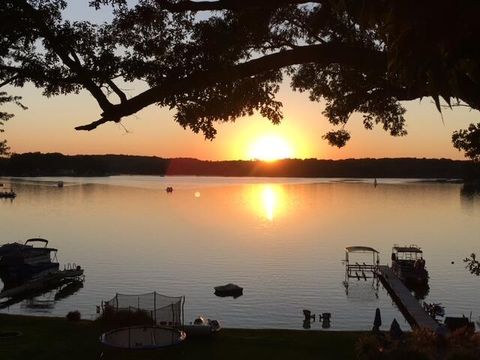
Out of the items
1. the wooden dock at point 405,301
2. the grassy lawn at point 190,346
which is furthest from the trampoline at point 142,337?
the wooden dock at point 405,301

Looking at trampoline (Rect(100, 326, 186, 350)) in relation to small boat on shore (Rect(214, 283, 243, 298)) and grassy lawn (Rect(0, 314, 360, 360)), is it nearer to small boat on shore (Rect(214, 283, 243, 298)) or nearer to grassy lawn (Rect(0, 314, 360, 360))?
grassy lawn (Rect(0, 314, 360, 360))

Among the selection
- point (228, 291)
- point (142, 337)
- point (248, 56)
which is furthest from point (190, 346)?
point (228, 291)

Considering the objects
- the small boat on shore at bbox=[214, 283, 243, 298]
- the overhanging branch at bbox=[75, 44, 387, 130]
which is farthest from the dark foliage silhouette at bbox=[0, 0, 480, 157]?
the small boat on shore at bbox=[214, 283, 243, 298]

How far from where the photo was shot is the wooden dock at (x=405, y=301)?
160 ft

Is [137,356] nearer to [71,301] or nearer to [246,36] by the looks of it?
[246,36]

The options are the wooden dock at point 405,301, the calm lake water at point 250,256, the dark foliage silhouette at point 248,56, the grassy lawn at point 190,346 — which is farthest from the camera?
the calm lake water at point 250,256

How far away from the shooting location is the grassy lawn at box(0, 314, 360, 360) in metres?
28.9

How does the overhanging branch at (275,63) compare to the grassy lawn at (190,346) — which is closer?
the overhanging branch at (275,63)

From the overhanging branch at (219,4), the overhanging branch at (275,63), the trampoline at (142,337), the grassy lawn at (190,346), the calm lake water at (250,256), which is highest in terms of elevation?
the overhanging branch at (219,4)

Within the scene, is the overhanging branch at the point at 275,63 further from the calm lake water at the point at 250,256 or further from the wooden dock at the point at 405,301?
the calm lake water at the point at 250,256

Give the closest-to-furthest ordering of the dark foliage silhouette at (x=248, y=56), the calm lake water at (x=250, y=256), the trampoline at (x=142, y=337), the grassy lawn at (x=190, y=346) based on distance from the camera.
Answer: the dark foliage silhouette at (x=248, y=56) → the trampoline at (x=142, y=337) → the grassy lawn at (x=190, y=346) → the calm lake water at (x=250, y=256)

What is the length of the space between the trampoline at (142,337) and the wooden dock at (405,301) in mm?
21784

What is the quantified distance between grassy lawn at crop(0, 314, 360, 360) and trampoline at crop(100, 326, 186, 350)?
12.4 feet

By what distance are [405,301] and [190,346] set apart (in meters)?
36.3
